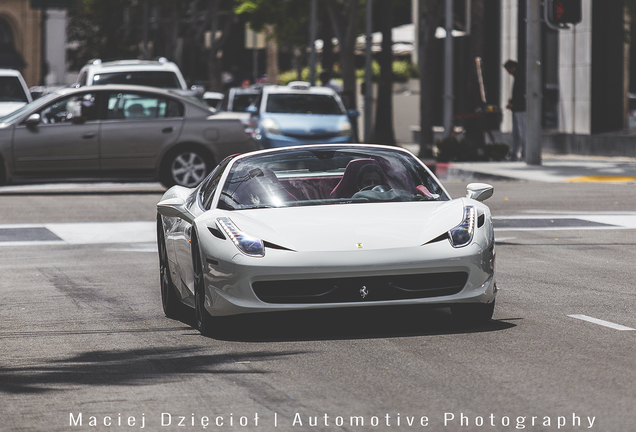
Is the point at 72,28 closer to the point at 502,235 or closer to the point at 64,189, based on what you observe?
the point at 64,189

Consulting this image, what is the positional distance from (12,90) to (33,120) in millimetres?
5246

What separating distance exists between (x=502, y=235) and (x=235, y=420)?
872 cm

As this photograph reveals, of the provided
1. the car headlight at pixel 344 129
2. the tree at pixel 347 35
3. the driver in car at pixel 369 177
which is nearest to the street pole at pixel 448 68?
the tree at pixel 347 35

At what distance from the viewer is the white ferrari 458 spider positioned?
7.26 meters

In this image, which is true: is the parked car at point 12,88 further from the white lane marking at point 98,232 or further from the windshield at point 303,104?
the white lane marking at point 98,232

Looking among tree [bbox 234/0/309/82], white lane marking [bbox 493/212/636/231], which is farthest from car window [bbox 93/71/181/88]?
tree [bbox 234/0/309/82]

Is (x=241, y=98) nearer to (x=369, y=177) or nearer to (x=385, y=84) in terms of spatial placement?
(x=385, y=84)

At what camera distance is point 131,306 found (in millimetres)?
9148

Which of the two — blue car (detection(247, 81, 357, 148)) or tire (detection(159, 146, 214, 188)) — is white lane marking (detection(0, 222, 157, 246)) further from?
blue car (detection(247, 81, 357, 148))

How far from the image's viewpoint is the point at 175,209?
8359mm

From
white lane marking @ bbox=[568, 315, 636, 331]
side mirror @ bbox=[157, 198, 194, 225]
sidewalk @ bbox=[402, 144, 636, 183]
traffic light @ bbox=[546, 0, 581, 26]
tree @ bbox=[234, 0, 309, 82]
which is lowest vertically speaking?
A: white lane marking @ bbox=[568, 315, 636, 331]

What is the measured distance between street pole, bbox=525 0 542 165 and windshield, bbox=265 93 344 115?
366 centimetres

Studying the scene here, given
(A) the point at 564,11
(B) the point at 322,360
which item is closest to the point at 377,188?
(B) the point at 322,360

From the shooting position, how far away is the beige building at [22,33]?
84.6 meters
